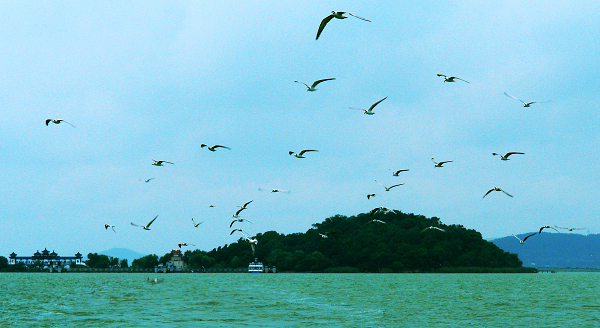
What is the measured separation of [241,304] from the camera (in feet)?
224

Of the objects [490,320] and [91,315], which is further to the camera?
[91,315]

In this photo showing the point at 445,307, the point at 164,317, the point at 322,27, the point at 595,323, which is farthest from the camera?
the point at 445,307

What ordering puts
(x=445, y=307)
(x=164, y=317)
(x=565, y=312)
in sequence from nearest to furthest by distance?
(x=164, y=317) → (x=565, y=312) → (x=445, y=307)

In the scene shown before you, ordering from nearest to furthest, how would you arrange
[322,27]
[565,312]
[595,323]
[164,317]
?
1. [322,27]
2. [595,323]
3. [164,317]
4. [565,312]

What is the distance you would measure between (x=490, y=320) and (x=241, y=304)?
27.2m

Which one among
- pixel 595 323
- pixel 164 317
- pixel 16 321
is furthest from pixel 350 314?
pixel 16 321

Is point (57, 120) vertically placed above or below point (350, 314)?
above

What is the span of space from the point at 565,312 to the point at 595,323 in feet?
33.3

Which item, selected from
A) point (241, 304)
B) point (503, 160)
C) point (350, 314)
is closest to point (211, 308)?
point (241, 304)

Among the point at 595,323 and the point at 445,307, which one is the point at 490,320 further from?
the point at 445,307

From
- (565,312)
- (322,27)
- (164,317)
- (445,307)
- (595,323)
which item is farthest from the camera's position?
(445,307)

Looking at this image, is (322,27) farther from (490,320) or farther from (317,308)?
(317,308)

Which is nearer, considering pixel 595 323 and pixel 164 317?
pixel 595 323

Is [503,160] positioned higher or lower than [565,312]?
higher
